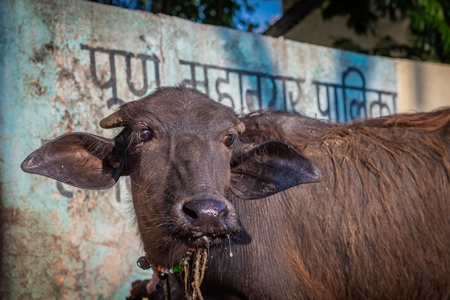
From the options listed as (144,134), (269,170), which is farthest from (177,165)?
(269,170)

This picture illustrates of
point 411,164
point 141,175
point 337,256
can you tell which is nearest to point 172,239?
point 141,175

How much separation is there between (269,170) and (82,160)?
1.20m

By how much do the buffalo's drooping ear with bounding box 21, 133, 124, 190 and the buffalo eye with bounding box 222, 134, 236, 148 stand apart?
0.69 metres

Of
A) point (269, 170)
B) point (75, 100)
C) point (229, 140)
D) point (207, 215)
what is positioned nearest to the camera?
point (207, 215)

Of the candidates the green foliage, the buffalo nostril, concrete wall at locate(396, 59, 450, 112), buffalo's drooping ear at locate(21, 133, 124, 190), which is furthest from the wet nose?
the green foliage

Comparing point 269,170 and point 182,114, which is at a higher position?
point 182,114

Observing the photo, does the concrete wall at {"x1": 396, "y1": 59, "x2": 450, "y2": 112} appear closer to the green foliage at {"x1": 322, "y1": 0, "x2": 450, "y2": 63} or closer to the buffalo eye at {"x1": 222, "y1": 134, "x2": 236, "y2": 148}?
the green foliage at {"x1": 322, "y1": 0, "x2": 450, "y2": 63}

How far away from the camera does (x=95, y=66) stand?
5613mm

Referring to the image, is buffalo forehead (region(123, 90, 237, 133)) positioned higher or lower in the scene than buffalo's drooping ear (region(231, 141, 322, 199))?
higher

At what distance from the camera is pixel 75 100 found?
5449 millimetres

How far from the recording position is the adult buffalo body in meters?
3.47

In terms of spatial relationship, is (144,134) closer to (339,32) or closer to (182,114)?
(182,114)

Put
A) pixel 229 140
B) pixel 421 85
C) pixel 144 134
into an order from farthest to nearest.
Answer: pixel 421 85
pixel 229 140
pixel 144 134

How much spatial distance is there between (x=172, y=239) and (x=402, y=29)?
36.0ft
